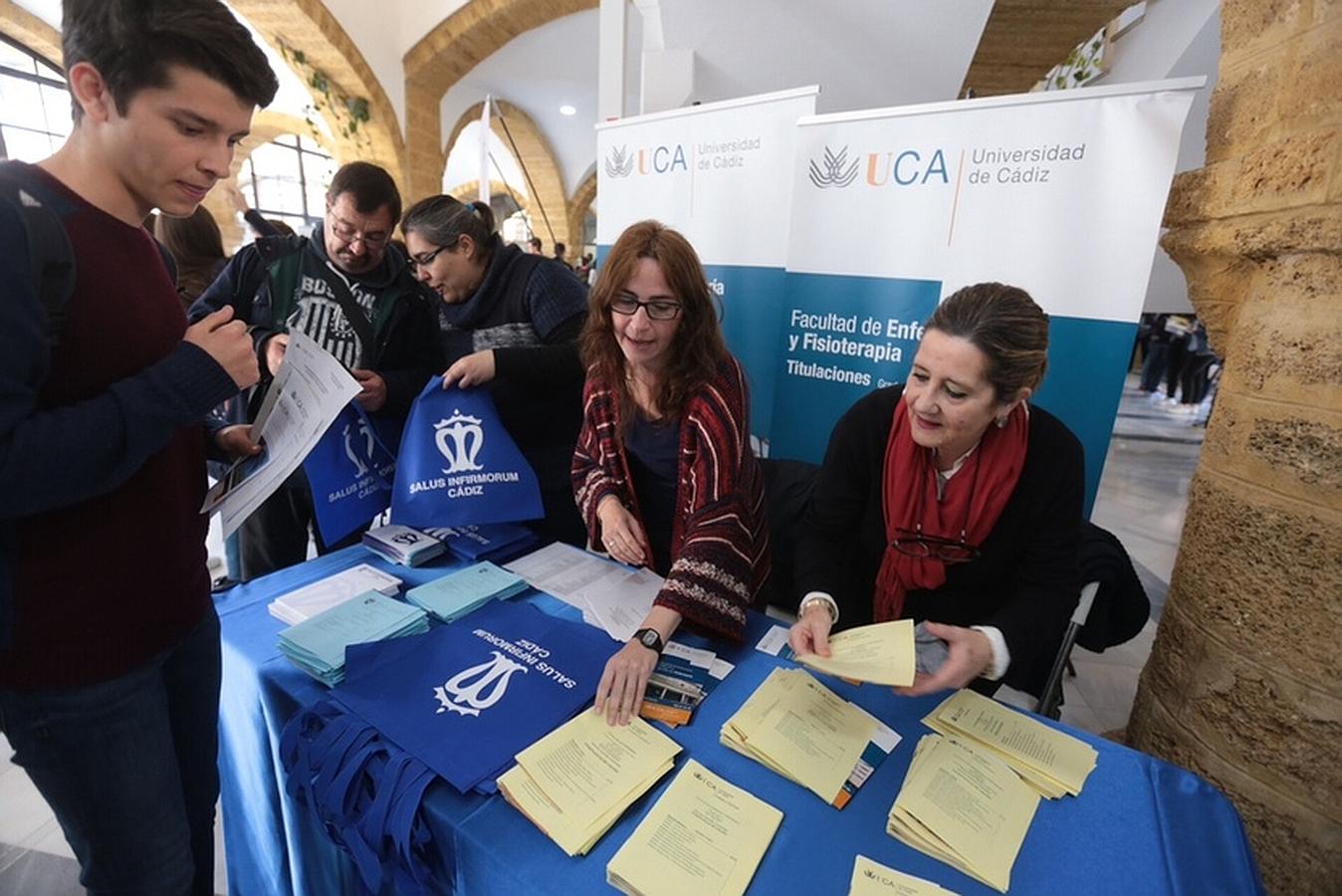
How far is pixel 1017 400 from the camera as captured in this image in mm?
1287

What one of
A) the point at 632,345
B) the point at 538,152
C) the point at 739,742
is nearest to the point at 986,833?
the point at 739,742

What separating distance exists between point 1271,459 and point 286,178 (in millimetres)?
16462

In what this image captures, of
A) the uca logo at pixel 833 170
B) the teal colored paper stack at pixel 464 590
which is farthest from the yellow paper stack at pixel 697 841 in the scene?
the uca logo at pixel 833 170

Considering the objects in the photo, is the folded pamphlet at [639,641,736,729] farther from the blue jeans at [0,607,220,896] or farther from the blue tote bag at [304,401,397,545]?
the blue tote bag at [304,401,397,545]

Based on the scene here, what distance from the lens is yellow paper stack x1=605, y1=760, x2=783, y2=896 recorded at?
0.74m

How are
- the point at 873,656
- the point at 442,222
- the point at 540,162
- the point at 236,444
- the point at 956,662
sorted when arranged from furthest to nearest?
the point at 540,162 < the point at 442,222 < the point at 236,444 < the point at 956,662 < the point at 873,656

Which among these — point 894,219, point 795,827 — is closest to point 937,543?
point 795,827

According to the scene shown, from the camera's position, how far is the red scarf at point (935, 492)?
4.44 feet

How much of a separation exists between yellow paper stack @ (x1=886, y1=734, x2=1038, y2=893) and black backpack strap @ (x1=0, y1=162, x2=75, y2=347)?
3.84 feet

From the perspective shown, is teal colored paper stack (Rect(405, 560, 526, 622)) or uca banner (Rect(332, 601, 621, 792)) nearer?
uca banner (Rect(332, 601, 621, 792))

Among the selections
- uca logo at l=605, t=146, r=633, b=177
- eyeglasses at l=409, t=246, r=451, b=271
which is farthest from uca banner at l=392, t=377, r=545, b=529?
uca logo at l=605, t=146, r=633, b=177

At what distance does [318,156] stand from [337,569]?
16.2 metres

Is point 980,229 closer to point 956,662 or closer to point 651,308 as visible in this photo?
→ point 651,308

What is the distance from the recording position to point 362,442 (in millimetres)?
1600
